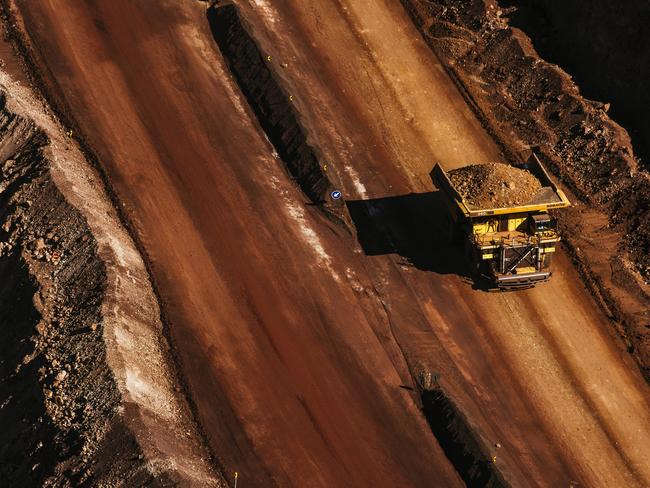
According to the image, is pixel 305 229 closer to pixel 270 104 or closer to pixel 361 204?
pixel 361 204

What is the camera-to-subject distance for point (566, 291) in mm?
27406

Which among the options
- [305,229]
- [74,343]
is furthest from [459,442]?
[74,343]

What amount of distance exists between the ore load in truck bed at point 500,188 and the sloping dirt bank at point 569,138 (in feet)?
10.4

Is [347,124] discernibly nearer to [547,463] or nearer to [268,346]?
[268,346]

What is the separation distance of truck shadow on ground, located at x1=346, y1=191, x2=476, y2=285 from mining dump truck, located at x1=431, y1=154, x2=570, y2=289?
1.51 metres

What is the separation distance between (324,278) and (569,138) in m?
11.0

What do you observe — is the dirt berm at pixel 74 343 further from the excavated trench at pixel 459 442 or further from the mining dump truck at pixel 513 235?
the mining dump truck at pixel 513 235

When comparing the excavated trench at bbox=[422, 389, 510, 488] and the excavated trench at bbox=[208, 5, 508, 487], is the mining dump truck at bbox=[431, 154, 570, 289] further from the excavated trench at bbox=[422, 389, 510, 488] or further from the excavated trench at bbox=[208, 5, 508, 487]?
the excavated trench at bbox=[422, 389, 510, 488]

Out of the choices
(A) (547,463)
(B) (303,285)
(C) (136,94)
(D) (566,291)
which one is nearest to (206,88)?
(C) (136,94)

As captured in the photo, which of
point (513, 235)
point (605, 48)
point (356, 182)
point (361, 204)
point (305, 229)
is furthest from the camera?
point (605, 48)

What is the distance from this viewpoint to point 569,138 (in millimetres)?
31438

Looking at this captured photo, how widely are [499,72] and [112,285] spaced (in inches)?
688

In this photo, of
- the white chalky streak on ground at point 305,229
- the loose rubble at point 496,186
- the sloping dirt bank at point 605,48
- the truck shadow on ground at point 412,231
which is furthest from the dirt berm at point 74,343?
the sloping dirt bank at point 605,48

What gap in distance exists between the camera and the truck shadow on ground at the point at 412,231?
2802cm
